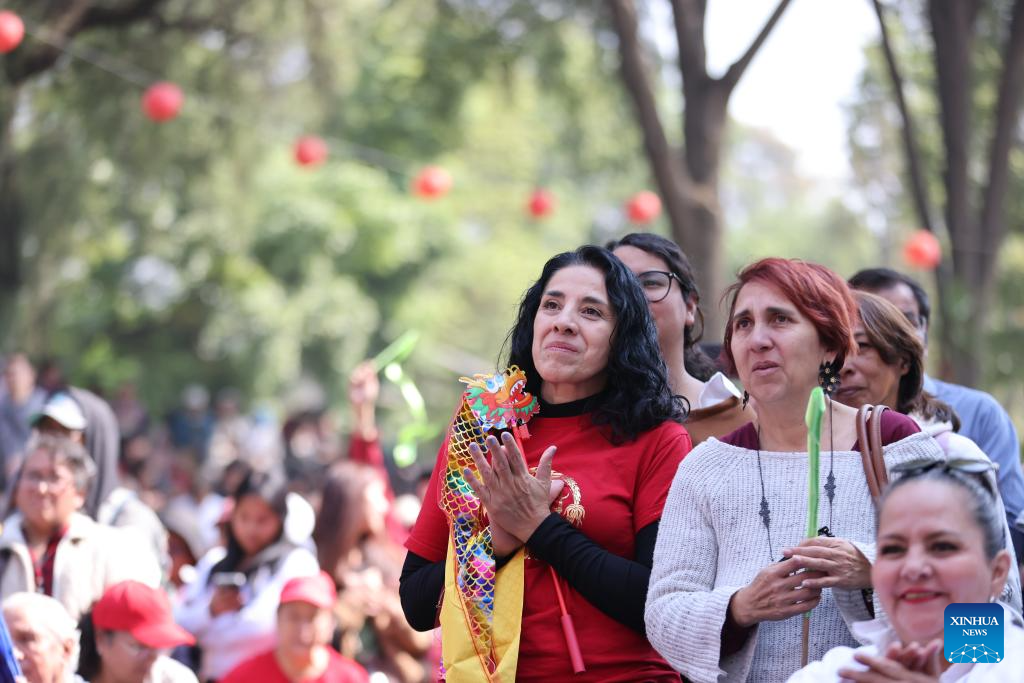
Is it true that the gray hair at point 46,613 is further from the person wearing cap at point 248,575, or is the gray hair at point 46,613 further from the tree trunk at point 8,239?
the tree trunk at point 8,239

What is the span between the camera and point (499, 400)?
3.30m

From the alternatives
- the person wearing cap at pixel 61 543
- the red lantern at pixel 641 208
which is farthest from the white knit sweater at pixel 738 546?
the red lantern at pixel 641 208

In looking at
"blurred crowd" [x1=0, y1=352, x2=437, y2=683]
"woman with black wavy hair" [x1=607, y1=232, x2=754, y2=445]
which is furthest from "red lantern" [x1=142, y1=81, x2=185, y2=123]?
"woman with black wavy hair" [x1=607, y1=232, x2=754, y2=445]

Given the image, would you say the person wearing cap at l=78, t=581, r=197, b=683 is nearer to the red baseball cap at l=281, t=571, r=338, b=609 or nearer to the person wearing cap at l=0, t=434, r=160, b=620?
the person wearing cap at l=0, t=434, r=160, b=620

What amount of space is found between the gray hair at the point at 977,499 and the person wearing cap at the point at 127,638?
2960 mm

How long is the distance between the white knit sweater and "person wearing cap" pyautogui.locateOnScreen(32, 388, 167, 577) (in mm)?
3408

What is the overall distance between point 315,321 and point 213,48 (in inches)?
307

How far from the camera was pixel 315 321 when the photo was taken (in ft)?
72.2

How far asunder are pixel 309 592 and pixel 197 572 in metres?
1.33

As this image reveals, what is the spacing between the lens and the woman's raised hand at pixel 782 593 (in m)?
2.81

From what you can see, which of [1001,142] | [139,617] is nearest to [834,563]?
[139,617]

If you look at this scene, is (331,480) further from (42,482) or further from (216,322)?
(216,322)

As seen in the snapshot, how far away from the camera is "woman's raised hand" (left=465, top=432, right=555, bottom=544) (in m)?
3.10

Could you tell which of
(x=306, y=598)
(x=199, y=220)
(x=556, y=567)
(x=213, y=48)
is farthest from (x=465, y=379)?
(x=199, y=220)
